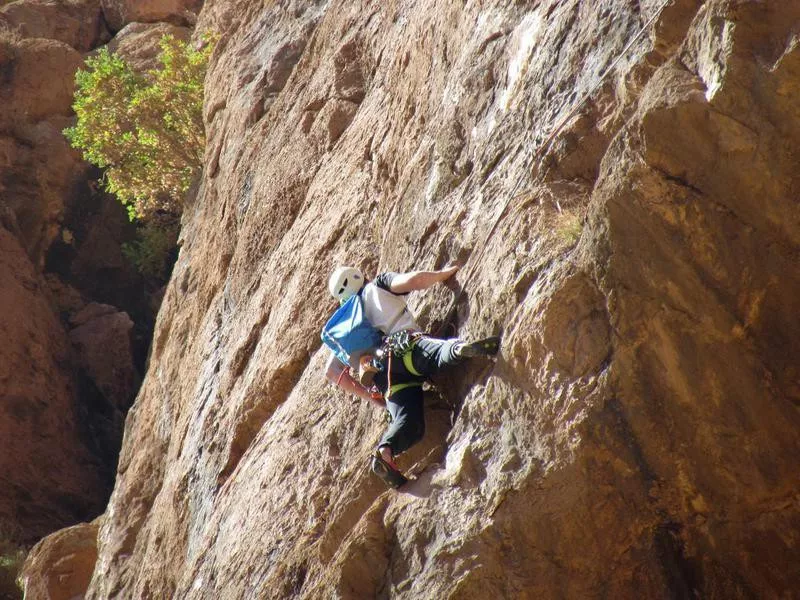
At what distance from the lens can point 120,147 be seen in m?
20.5

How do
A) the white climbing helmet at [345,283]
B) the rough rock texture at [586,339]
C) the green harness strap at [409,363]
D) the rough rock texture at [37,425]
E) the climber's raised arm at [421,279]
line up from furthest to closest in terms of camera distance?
the rough rock texture at [37,425] < the white climbing helmet at [345,283] < the climber's raised arm at [421,279] < the green harness strap at [409,363] < the rough rock texture at [586,339]

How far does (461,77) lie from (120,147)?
13.3 metres

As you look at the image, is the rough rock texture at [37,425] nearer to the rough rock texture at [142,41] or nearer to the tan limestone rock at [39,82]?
the tan limestone rock at [39,82]

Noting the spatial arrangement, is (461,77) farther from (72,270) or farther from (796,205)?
(72,270)

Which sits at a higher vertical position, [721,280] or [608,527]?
[721,280]

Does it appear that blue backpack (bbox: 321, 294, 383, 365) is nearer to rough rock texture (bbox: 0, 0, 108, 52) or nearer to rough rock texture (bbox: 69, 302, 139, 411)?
rough rock texture (bbox: 69, 302, 139, 411)

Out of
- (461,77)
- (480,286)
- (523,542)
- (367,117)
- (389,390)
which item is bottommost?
(523,542)

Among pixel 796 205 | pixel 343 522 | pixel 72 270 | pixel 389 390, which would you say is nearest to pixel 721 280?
pixel 796 205

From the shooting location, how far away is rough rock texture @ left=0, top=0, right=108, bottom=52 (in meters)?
26.1

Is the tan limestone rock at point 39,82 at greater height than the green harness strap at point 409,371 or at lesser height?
greater

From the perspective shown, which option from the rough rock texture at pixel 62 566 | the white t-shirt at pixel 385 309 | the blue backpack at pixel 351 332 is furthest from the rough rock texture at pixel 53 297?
the white t-shirt at pixel 385 309

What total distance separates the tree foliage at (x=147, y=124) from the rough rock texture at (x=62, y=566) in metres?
7.20

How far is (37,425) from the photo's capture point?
64.2 feet

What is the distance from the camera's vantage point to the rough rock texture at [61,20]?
26139 mm
